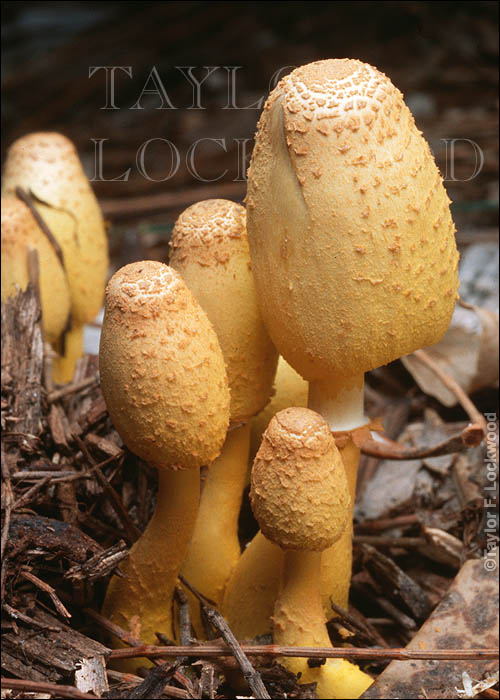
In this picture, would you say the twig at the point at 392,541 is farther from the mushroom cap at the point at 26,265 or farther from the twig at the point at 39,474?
the mushroom cap at the point at 26,265

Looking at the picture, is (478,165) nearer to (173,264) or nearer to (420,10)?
(420,10)

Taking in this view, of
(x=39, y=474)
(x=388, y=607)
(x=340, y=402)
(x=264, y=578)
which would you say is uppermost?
(x=340, y=402)

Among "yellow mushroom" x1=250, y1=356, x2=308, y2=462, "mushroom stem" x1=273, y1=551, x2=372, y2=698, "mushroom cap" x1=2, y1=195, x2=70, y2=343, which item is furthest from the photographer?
"mushroom cap" x1=2, y1=195, x2=70, y2=343

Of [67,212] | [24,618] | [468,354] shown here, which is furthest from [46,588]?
[468,354]

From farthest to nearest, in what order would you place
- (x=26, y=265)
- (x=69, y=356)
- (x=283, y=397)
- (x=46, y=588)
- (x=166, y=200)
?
(x=166, y=200), (x=69, y=356), (x=26, y=265), (x=283, y=397), (x=46, y=588)

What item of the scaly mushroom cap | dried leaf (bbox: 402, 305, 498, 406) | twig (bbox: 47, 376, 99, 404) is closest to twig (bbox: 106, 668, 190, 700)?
twig (bbox: 47, 376, 99, 404)

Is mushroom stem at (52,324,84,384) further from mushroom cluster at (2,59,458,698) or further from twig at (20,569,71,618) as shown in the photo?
twig at (20,569,71,618)

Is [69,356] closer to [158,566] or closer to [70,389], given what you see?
[70,389]
